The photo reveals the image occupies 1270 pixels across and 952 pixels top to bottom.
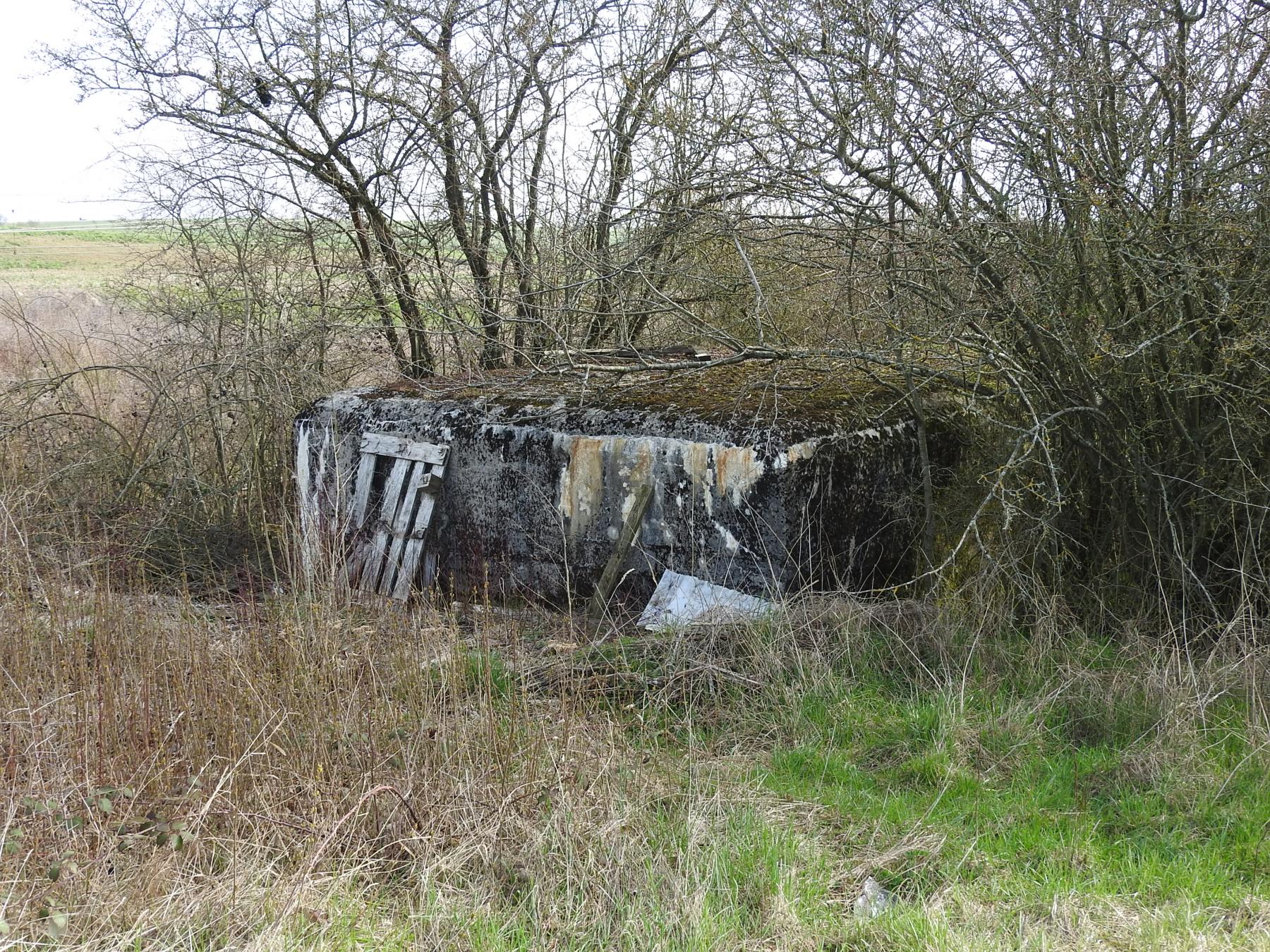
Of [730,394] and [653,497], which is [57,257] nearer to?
[730,394]

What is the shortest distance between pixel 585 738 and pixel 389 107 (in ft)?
20.4

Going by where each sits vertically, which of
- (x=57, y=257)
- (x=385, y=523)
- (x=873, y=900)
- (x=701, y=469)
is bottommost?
(x=873, y=900)

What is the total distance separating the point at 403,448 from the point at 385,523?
0.44 m

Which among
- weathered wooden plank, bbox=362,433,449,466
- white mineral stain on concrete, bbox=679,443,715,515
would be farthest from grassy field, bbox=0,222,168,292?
white mineral stain on concrete, bbox=679,443,715,515

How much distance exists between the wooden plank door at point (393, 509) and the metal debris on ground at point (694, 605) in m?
1.57

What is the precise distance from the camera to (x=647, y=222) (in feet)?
24.0

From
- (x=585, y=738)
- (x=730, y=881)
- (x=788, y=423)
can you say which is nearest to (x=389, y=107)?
(x=788, y=423)

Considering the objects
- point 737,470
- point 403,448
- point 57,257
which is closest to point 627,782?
point 737,470

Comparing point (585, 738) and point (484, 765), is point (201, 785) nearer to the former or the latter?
point (484, 765)

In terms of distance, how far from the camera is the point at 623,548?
526 cm

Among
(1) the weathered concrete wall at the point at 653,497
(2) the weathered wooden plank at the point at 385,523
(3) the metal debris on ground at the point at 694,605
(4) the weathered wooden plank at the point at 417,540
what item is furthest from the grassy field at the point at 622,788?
(2) the weathered wooden plank at the point at 385,523

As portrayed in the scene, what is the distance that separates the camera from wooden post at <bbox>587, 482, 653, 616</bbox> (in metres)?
5.23

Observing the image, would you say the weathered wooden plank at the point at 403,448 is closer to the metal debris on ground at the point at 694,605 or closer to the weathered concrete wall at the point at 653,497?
the weathered concrete wall at the point at 653,497

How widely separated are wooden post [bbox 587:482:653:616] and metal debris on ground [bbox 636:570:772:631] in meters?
0.27
